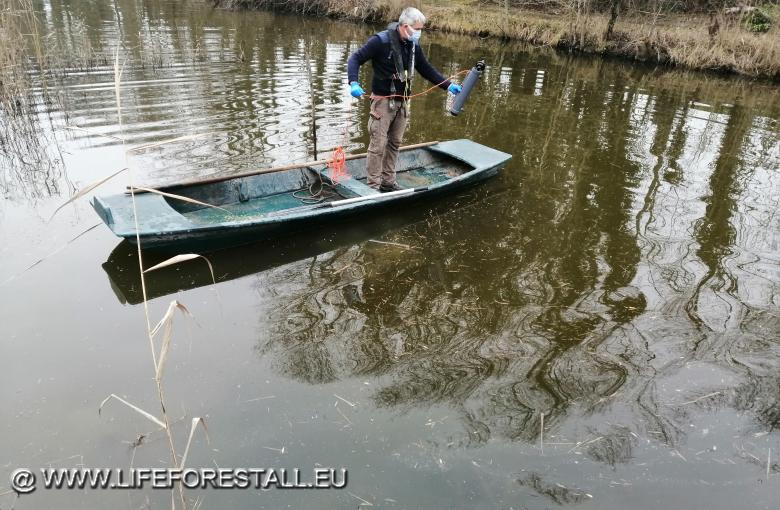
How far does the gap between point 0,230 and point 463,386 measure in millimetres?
4771

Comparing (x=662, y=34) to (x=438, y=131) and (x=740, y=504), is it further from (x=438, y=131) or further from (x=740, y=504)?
(x=740, y=504)

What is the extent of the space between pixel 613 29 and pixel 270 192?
16.2 metres

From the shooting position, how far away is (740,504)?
9.87 ft

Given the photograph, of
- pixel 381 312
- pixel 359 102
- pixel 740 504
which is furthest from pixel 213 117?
pixel 740 504

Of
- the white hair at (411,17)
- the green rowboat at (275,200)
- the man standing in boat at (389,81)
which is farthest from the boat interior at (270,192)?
the white hair at (411,17)

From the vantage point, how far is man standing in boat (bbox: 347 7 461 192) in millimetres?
5301

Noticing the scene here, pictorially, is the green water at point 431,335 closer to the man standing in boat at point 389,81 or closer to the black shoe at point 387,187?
the black shoe at point 387,187

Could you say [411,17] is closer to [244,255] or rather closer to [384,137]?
[384,137]

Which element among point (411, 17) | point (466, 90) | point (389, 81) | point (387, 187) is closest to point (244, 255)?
point (387, 187)

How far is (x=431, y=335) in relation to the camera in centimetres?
424

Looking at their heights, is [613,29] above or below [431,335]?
above

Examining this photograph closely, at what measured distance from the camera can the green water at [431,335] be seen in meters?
3.13

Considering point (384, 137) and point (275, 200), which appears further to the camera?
point (275, 200)

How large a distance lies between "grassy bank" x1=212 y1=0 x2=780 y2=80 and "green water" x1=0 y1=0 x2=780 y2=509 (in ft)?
Result: 27.9
